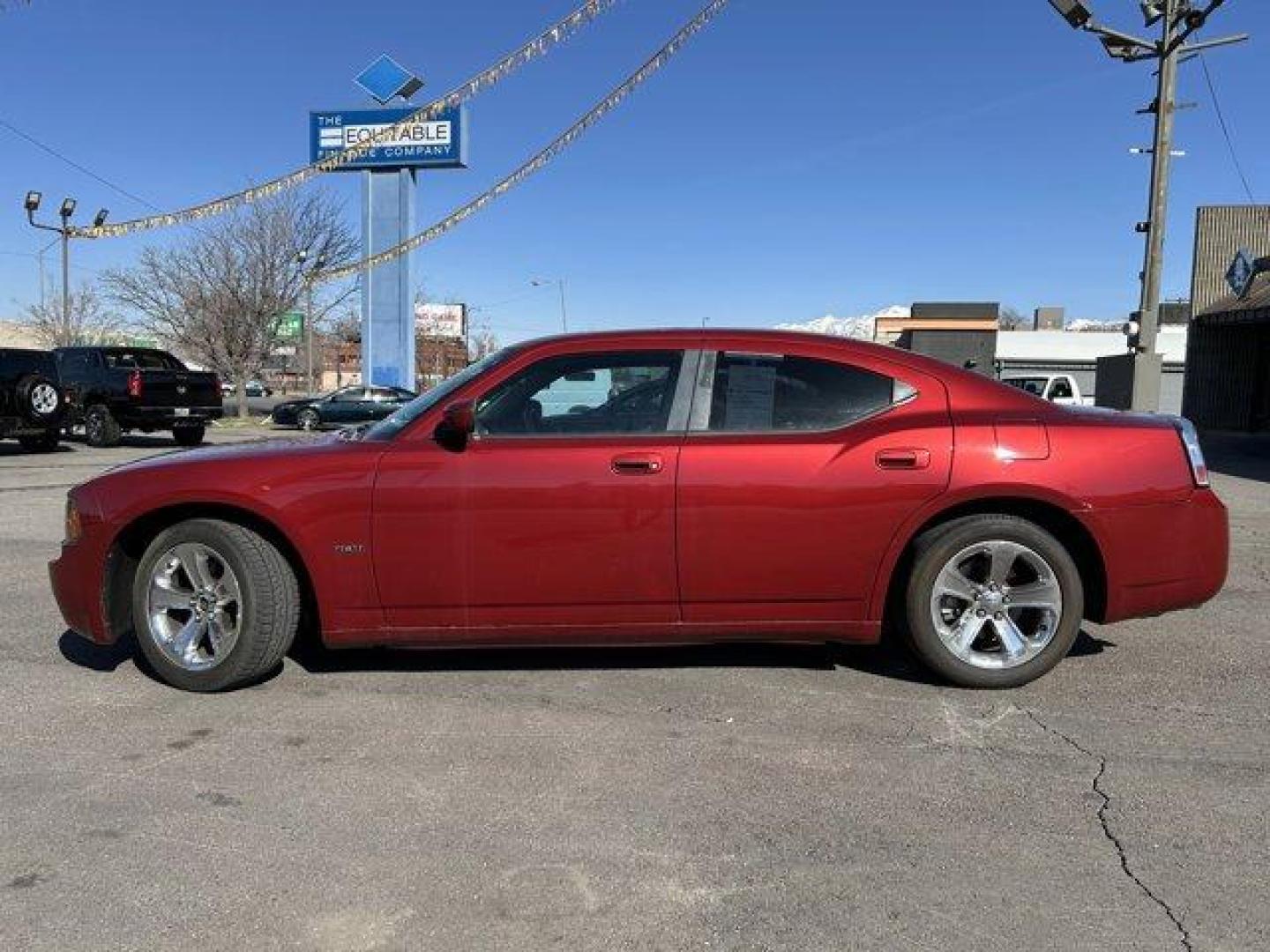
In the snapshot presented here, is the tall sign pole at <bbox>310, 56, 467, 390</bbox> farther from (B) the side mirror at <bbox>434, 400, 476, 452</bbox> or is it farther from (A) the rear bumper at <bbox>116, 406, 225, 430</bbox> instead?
(B) the side mirror at <bbox>434, 400, 476, 452</bbox>

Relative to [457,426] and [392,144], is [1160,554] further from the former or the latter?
[392,144]

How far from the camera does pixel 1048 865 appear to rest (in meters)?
2.89

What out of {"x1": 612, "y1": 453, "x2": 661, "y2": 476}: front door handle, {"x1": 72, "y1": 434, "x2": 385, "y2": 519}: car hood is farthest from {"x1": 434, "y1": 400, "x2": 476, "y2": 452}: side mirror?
{"x1": 612, "y1": 453, "x2": 661, "y2": 476}: front door handle

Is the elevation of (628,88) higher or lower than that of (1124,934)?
higher

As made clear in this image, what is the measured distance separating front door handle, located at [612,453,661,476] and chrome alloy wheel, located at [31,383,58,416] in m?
15.5

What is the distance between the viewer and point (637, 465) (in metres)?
4.16

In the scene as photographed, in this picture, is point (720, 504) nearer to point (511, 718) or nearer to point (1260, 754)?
point (511, 718)

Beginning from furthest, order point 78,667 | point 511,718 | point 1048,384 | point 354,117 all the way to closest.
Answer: point 354,117, point 1048,384, point 78,667, point 511,718

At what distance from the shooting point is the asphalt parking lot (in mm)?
2621

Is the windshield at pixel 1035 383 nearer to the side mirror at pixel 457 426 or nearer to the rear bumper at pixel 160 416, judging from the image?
the rear bumper at pixel 160 416

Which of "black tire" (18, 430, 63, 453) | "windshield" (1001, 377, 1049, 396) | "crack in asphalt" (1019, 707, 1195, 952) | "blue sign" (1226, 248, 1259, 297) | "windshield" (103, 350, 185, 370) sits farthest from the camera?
"blue sign" (1226, 248, 1259, 297)

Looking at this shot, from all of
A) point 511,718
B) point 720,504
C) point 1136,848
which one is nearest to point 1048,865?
point 1136,848

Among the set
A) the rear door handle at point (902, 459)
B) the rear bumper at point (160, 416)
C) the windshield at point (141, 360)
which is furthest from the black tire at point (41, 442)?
the rear door handle at point (902, 459)

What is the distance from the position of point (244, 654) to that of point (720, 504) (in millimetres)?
2173
